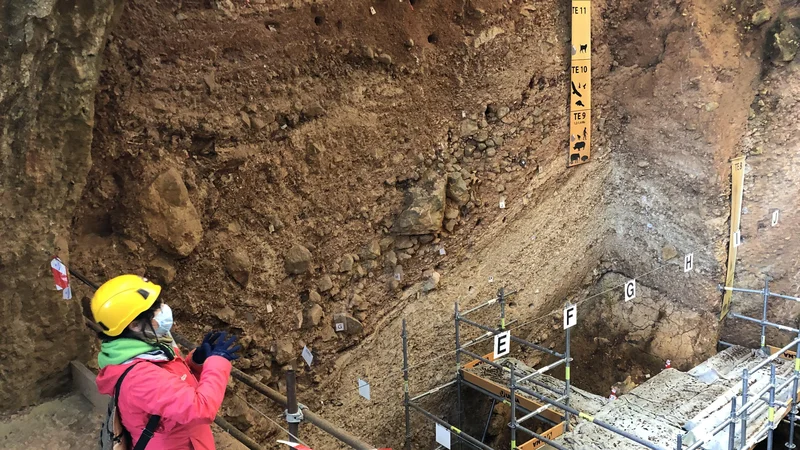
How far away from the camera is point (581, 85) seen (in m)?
5.22

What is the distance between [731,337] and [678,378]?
3.26 ft

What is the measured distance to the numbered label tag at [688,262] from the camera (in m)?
5.31

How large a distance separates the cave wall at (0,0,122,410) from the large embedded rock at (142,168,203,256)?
47 centimetres

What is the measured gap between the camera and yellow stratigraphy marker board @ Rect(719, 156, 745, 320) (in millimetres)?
5109

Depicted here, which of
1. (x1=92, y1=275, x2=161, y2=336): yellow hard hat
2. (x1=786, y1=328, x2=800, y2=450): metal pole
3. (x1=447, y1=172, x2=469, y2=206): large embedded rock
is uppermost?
(x1=92, y1=275, x2=161, y2=336): yellow hard hat

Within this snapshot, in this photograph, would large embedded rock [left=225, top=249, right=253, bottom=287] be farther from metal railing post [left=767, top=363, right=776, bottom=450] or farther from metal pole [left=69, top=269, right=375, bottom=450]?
metal railing post [left=767, top=363, right=776, bottom=450]

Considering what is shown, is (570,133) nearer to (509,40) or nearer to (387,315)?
(509,40)

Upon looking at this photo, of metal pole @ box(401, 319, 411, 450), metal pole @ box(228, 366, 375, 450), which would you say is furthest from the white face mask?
metal pole @ box(401, 319, 411, 450)

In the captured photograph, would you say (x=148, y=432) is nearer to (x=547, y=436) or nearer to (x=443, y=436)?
(x=443, y=436)

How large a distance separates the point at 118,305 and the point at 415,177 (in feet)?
9.31

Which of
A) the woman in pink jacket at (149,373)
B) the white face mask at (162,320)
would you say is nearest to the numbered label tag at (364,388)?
the woman in pink jacket at (149,373)

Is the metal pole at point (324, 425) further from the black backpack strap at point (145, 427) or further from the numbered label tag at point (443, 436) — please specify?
the numbered label tag at point (443, 436)

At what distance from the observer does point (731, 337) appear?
5.47m

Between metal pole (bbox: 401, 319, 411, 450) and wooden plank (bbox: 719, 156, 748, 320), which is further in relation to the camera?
wooden plank (bbox: 719, 156, 748, 320)
